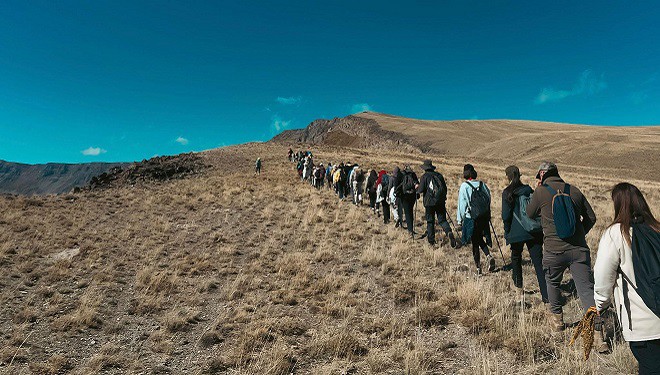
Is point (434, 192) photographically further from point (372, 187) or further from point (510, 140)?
point (510, 140)

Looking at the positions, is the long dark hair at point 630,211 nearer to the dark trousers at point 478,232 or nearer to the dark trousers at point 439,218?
the dark trousers at point 478,232

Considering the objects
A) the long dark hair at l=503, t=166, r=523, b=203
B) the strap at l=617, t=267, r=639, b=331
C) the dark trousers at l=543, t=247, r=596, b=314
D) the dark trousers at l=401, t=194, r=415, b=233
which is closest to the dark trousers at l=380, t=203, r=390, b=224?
the dark trousers at l=401, t=194, r=415, b=233

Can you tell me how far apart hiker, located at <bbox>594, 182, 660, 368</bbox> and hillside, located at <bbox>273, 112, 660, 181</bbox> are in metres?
48.0

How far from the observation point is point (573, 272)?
4.26 meters

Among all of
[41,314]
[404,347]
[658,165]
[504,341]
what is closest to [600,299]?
[504,341]

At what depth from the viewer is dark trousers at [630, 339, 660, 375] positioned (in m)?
2.35

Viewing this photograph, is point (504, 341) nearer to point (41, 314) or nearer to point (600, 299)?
point (600, 299)

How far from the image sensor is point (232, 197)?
18.6 metres

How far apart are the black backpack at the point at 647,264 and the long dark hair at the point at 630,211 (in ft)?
0.31

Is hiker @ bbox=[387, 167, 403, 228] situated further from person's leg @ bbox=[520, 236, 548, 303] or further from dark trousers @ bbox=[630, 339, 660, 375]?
dark trousers @ bbox=[630, 339, 660, 375]

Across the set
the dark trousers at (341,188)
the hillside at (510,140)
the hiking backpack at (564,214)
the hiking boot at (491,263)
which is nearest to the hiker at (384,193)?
the dark trousers at (341,188)

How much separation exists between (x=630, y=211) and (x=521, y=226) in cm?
→ 298

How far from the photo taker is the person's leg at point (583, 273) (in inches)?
162

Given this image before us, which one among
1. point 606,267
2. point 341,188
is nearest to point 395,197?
point 341,188
